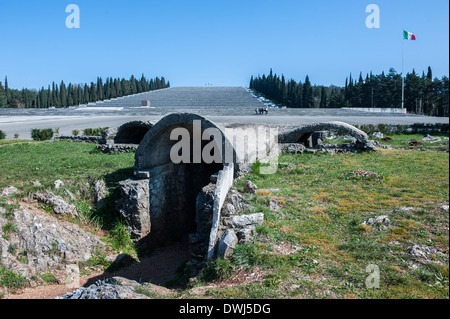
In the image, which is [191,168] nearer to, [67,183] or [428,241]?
[67,183]

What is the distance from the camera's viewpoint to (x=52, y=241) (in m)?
7.29

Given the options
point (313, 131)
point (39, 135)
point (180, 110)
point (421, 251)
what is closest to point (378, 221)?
point (421, 251)

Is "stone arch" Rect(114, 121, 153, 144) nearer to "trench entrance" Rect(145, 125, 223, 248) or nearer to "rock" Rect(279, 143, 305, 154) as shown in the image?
"trench entrance" Rect(145, 125, 223, 248)

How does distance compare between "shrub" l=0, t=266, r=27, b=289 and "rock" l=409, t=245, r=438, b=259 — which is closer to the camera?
"rock" l=409, t=245, r=438, b=259

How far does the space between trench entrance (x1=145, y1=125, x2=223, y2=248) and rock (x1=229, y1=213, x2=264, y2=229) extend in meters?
3.72

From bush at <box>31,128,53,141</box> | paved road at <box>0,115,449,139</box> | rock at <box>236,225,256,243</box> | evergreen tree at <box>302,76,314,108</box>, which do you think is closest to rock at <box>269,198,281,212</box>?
rock at <box>236,225,256,243</box>

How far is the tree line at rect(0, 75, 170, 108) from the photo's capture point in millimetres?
56181

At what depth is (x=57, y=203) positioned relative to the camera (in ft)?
27.4

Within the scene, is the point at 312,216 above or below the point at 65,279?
above

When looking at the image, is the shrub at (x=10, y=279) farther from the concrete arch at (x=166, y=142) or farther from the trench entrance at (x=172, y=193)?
the concrete arch at (x=166, y=142)

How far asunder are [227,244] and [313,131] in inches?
399
